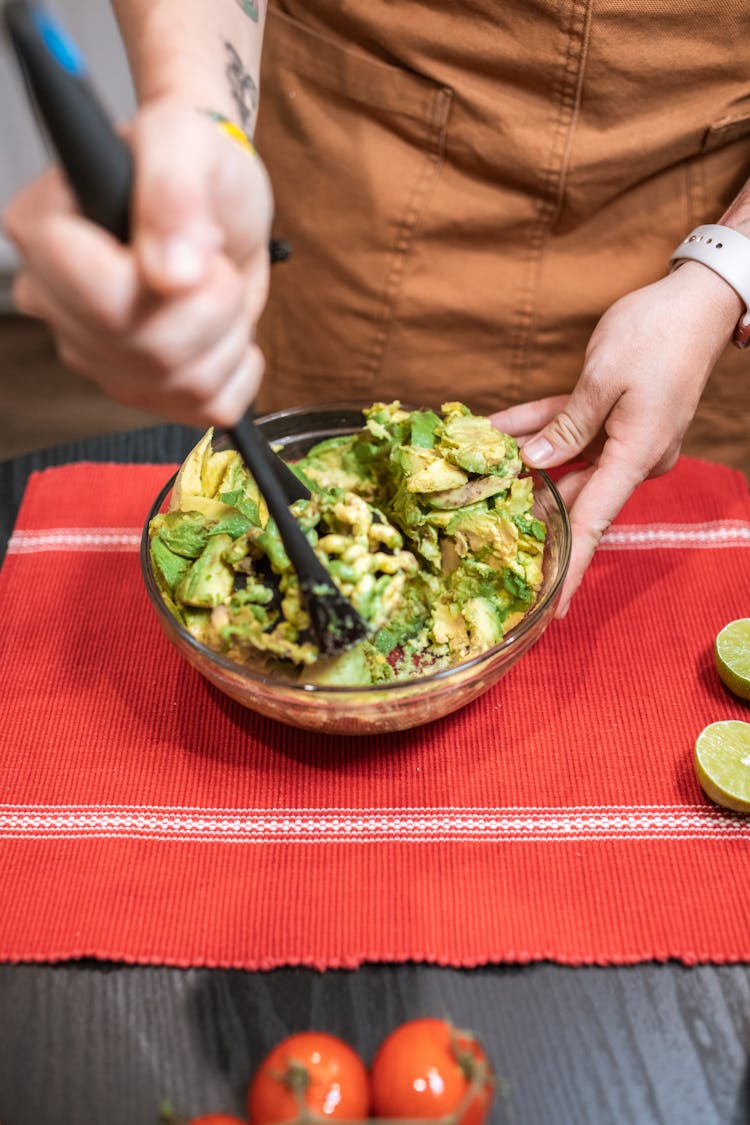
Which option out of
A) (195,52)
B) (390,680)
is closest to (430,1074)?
(390,680)

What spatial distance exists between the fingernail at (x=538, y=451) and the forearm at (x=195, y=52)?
58 centimetres

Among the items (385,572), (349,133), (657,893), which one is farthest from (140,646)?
(349,133)

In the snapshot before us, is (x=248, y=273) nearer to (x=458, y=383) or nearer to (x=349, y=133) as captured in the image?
(x=349, y=133)

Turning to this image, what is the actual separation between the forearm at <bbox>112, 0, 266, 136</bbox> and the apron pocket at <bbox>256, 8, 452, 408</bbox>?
375 millimetres

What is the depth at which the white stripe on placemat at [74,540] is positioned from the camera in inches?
60.9

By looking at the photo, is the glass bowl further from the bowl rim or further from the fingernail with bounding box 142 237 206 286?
the fingernail with bounding box 142 237 206 286

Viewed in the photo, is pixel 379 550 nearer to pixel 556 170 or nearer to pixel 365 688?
pixel 365 688

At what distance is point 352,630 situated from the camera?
3.50 feet

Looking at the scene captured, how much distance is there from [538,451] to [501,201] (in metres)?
0.52

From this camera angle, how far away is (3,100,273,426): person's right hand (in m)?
Result: 0.74

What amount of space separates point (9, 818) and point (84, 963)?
0.75 ft

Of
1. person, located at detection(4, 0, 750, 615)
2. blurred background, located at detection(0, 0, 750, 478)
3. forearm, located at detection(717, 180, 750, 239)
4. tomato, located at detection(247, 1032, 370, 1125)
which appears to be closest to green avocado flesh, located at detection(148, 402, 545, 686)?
person, located at detection(4, 0, 750, 615)

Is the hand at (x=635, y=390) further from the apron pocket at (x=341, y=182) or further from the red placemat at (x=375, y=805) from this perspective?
the apron pocket at (x=341, y=182)

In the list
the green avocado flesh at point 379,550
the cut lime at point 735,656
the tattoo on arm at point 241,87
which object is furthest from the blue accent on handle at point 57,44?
the cut lime at point 735,656
